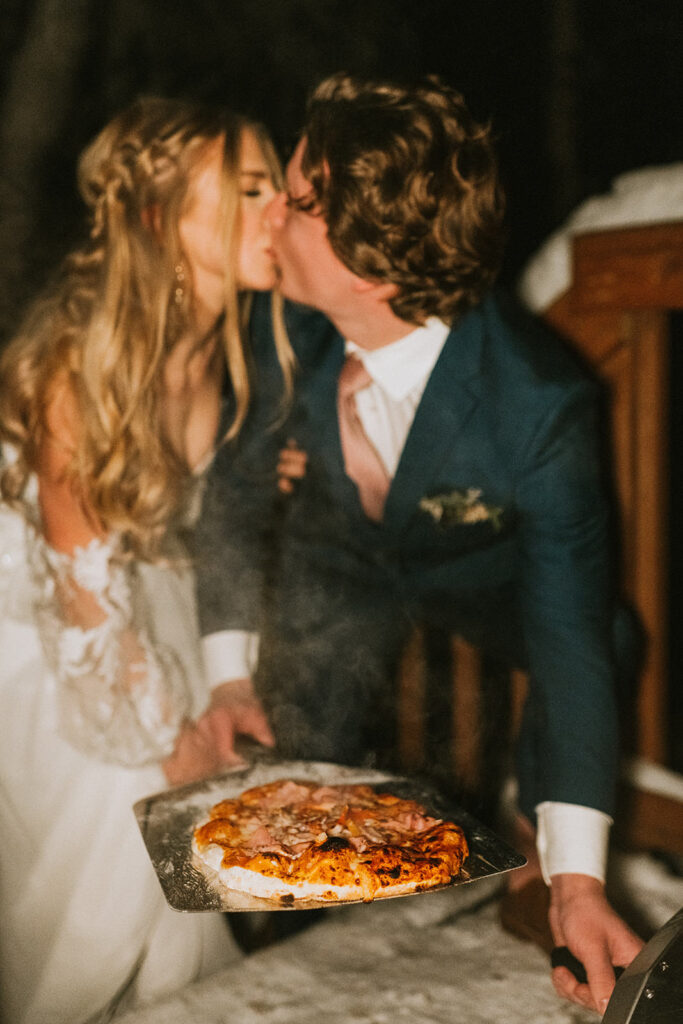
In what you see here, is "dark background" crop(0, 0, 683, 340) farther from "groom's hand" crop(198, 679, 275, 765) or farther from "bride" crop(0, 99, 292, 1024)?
"groom's hand" crop(198, 679, 275, 765)

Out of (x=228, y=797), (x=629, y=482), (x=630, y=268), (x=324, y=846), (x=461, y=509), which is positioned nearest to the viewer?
(x=324, y=846)

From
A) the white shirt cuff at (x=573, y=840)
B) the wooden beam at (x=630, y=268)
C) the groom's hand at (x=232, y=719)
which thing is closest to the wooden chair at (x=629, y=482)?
the wooden beam at (x=630, y=268)

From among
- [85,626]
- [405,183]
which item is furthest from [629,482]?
[85,626]

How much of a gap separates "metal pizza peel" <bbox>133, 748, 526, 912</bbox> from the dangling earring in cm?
64

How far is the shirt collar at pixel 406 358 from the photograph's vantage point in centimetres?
130

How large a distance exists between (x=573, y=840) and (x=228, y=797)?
0.44 m

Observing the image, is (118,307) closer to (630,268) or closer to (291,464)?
(291,464)

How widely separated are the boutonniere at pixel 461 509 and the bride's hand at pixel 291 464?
0.21 meters

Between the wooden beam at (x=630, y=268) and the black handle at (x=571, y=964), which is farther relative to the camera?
the wooden beam at (x=630, y=268)

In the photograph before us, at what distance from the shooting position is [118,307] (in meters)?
1.23

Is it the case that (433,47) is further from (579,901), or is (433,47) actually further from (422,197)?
(579,901)

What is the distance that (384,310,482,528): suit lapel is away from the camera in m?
1.28

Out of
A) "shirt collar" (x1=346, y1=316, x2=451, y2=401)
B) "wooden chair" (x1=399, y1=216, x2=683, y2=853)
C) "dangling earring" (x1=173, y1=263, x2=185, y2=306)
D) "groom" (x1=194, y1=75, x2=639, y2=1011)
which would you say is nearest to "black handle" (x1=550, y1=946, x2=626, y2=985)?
"groom" (x1=194, y1=75, x2=639, y2=1011)

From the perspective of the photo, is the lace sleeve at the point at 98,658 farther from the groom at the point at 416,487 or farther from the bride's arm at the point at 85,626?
the groom at the point at 416,487
